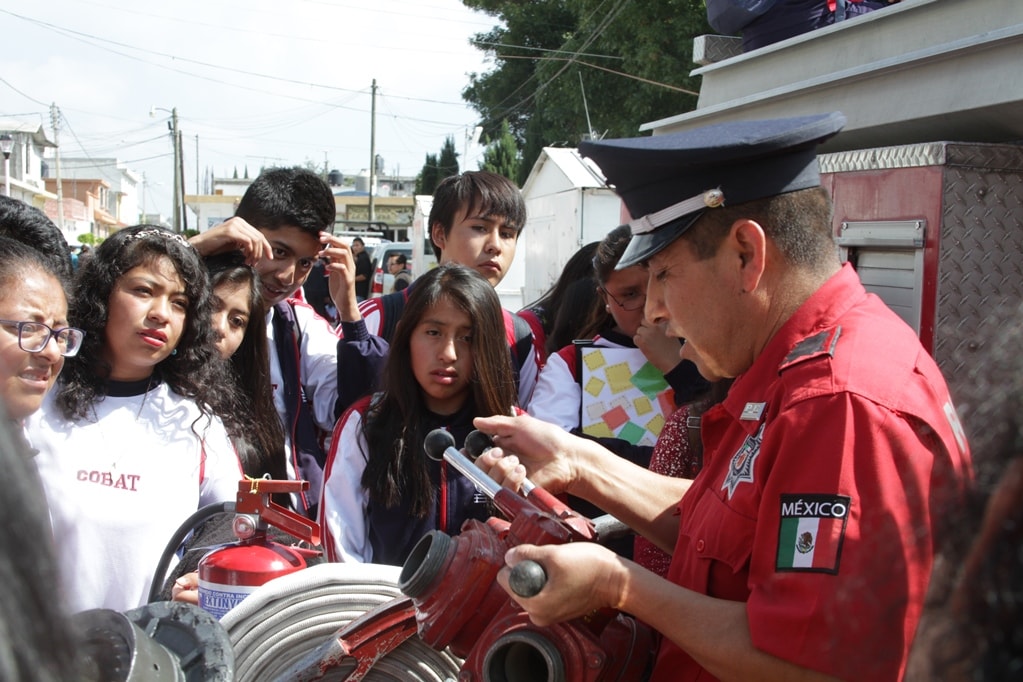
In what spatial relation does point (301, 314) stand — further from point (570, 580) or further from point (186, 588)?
point (570, 580)

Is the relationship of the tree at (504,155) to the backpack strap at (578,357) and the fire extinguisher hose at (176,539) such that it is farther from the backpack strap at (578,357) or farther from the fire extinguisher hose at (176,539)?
the fire extinguisher hose at (176,539)

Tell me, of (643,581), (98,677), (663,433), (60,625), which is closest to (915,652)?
(60,625)

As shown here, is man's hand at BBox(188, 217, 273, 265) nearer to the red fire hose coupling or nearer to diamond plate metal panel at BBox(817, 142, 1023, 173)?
the red fire hose coupling

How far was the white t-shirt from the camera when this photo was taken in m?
2.62

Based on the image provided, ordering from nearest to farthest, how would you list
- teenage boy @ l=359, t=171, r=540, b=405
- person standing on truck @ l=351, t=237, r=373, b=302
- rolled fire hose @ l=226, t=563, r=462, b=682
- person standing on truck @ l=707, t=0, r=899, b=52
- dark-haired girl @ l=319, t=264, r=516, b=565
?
rolled fire hose @ l=226, t=563, r=462, b=682 → dark-haired girl @ l=319, t=264, r=516, b=565 → teenage boy @ l=359, t=171, r=540, b=405 → person standing on truck @ l=707, t=0, r=899, b=52 → person standing on truck @ l=351, t=237, r=373, b=302

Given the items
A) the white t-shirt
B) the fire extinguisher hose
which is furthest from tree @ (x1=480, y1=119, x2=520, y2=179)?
the fire extinguisher hose

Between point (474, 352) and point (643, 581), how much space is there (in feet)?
5.71

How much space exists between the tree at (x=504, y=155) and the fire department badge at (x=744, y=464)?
34.3 meters

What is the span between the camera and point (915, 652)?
0.73 meters

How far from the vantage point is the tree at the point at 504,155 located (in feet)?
117

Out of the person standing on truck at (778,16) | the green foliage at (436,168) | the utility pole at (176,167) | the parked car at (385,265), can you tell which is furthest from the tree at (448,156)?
the person standing on truck at (778,16)

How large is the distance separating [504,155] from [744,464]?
34818 millimetres

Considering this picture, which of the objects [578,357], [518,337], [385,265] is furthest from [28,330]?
[385,265]

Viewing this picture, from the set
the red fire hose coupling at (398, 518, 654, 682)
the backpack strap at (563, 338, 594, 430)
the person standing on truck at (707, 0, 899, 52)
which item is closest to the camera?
the red fire hose coupling at (398, 518, 654, 682)
